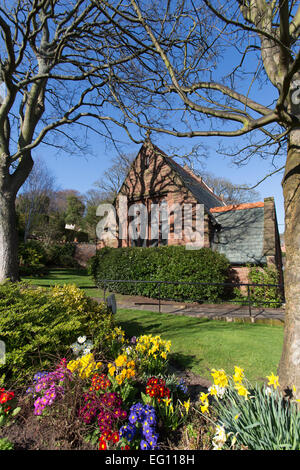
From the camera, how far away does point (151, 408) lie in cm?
214

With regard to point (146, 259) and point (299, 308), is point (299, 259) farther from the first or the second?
point (146, 259)

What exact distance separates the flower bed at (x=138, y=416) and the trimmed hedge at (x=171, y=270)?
6328 mm

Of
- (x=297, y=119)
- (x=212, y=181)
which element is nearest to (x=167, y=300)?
(x=297, y=119)

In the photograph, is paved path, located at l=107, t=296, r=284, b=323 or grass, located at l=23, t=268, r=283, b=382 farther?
paved path, located at l=107, t=296, r=284, b=323

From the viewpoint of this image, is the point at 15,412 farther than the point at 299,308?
No

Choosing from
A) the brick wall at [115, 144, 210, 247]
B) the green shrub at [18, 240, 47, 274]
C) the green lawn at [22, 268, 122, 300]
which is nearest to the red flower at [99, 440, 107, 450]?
the green lawn at [22, 268, 122, 300]

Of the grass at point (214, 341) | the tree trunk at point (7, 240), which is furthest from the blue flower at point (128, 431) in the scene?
the tree trunk at point (7, 240)

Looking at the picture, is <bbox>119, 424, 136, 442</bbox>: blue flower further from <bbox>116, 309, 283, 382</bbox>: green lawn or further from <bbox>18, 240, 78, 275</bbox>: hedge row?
<bbox>18, 240, 78, 275</bbox>: hedge row

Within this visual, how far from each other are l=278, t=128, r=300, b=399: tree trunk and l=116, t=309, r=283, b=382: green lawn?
3.88 ft

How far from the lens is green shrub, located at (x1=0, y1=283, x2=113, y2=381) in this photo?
281cm

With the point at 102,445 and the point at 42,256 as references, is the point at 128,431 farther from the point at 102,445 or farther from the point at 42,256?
the point at 42,256

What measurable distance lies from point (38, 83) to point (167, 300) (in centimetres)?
977

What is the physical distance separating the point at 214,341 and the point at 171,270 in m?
5.26

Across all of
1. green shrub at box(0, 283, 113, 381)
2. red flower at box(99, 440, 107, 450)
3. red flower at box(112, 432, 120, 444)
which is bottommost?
red flower at box(99, 440, 107, 450)
